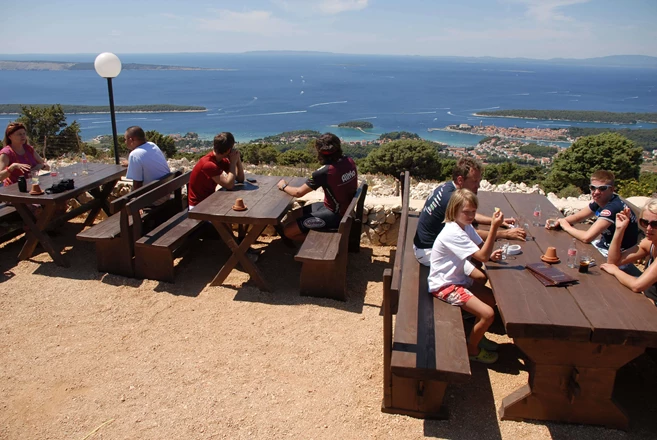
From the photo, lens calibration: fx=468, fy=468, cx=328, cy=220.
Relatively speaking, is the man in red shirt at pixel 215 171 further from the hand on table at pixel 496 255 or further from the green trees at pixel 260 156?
the green trees at pixel 260 156

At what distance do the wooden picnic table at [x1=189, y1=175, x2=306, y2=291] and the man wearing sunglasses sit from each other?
→ 272 centimetres

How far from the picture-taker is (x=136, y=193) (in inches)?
202

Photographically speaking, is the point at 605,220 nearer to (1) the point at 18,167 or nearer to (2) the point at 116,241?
(2) the point at 116,241

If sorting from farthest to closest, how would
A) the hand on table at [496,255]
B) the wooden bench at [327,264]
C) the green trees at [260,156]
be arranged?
the green trees at [260,156] → the wooden bench at [327,264] → the hand on table at [496,255]

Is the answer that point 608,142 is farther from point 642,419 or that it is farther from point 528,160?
point 528,160

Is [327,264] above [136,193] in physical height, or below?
below

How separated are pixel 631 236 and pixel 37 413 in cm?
453

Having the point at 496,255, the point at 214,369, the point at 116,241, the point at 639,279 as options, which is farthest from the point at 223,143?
the point at 639,279

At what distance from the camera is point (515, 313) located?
2742mm

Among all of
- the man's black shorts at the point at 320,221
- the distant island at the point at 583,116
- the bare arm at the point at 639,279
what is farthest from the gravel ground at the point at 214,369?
the distant island at the point at 583,116

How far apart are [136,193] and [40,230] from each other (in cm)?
133

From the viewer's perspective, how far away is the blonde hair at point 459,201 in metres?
3.35

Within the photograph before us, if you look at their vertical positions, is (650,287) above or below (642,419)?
above

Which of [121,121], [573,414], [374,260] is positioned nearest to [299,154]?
[374,260]
